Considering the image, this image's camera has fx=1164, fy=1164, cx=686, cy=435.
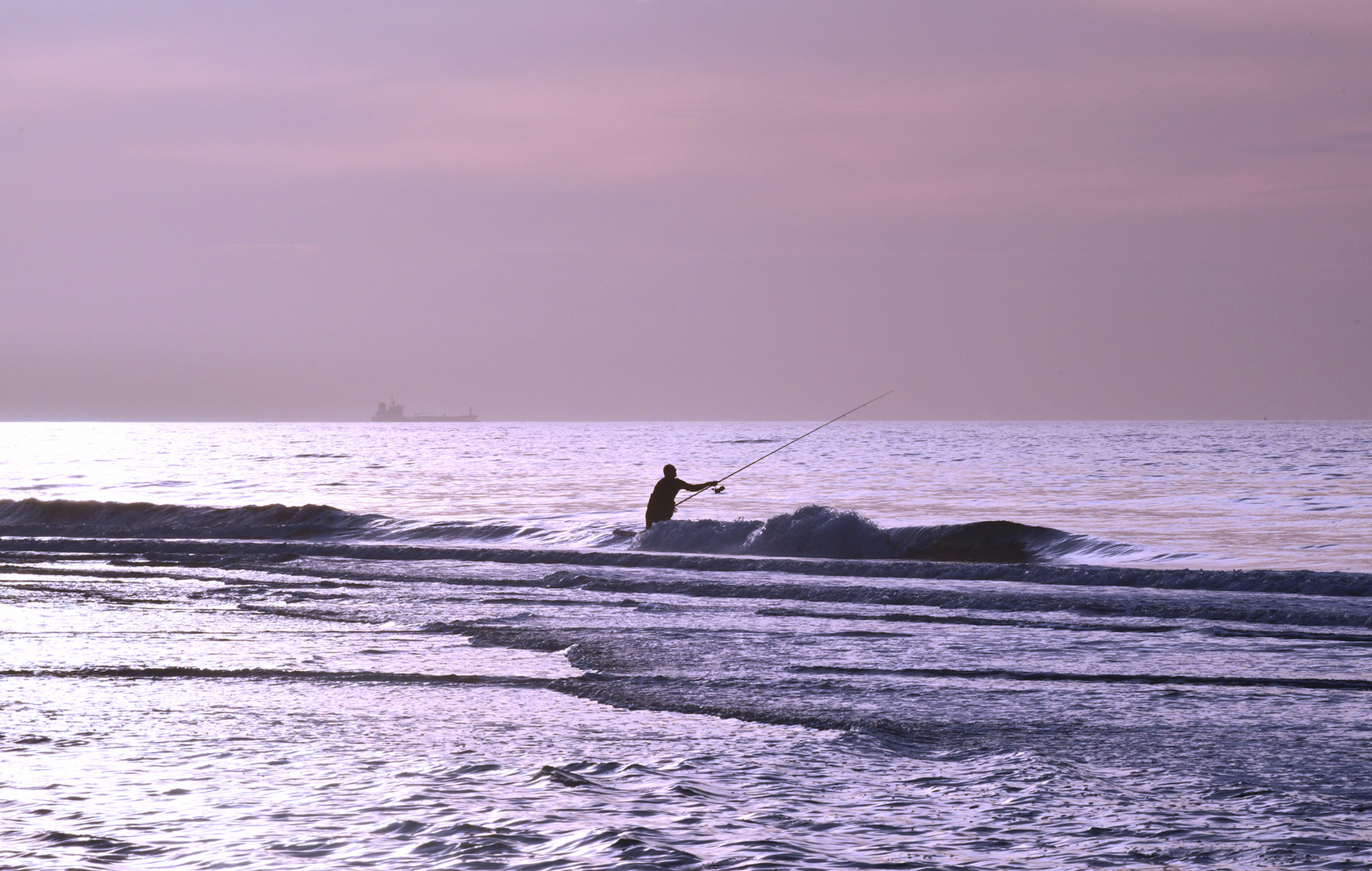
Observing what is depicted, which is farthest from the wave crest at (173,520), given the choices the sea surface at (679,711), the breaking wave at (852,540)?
the breaking wave at (852,540)

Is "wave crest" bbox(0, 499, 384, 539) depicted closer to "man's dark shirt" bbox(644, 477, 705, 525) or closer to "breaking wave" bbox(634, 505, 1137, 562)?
"man's dark shirt" bbox(644, 477, 705, 525)

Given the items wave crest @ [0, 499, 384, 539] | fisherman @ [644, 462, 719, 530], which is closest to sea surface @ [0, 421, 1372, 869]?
fisherman @ [644, 462, 719, 530]

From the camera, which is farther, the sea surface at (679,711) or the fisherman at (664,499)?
the fisherman at (664,499)

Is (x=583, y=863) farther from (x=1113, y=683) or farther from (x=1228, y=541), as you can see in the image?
(x=1228, y=541)

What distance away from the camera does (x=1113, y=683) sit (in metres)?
7.99

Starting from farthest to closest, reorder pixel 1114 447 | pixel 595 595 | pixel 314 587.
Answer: pixel 1114 447 → pixel 314 587 → pixel 595 595

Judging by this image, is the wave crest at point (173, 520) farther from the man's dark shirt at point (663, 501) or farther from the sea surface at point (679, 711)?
the man's dark shirt at point (663, 501)

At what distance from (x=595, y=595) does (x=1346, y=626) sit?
26.1ft

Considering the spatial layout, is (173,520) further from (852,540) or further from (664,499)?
(852,540)

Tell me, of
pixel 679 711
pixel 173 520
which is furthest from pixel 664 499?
pixel 679 711

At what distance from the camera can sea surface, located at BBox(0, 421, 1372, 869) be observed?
14.4ft

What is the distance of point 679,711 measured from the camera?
7.05m

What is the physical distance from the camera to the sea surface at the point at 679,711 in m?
4.39

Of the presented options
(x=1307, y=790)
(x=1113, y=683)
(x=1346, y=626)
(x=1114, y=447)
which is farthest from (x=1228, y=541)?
(x=1114, y=447)
